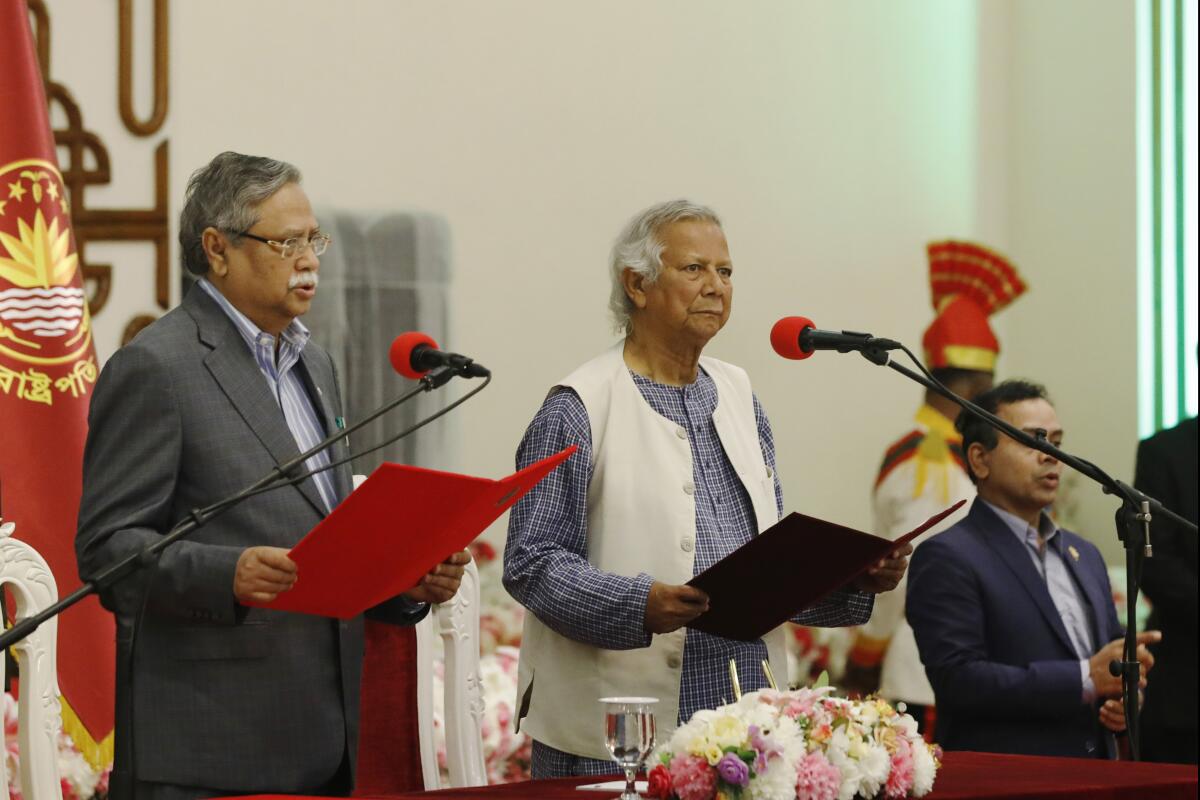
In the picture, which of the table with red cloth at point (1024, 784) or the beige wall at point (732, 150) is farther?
the beige wall at point (732, 150)

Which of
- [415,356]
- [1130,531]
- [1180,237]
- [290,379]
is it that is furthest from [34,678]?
[1180,237]

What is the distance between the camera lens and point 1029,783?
2.36 m

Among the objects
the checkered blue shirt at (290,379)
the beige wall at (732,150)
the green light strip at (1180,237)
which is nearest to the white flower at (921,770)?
the checkered blue shirt at (290,379)

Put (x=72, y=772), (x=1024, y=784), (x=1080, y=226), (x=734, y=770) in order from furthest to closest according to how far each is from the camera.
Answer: (x=1080, y=226) → (x=72, y=772) → (x=1024, y=784) → (x=734, y=770)

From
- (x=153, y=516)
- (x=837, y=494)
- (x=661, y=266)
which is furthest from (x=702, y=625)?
(x=837, y=494)

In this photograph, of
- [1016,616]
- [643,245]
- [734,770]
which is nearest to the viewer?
[734,770]

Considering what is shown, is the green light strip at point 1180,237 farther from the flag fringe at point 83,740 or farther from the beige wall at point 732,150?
the flag fringe at point 83,740

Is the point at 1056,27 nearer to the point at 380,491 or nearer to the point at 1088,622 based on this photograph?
the point at 1088,622

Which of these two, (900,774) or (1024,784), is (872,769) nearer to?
(900,774)

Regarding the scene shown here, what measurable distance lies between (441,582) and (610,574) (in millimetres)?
353

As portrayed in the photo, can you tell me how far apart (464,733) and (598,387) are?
716 millimetres

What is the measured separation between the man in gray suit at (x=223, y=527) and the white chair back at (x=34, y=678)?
1.30 ft

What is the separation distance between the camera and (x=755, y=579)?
99.2 inches

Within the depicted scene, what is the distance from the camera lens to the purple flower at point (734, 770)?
79.0 inches
